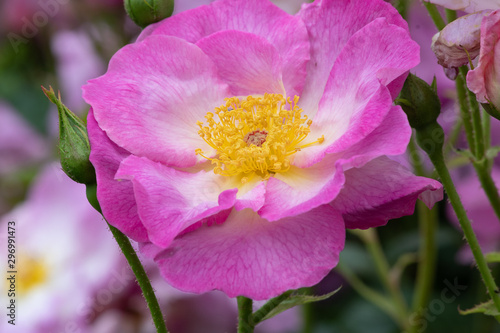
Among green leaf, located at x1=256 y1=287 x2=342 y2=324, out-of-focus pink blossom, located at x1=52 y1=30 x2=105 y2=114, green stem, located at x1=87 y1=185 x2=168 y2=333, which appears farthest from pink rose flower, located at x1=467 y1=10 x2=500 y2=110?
out-of-focus pink blossom, located at x1=52 y1=30 x2=105 y2=114

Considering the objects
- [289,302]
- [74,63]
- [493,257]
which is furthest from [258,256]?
[74,63]

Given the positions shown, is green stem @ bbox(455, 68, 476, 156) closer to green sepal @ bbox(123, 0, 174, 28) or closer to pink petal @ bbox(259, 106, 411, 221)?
pink petal @ bbox(259, 106, 411, 221)

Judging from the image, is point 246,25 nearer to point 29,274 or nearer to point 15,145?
point 29,274

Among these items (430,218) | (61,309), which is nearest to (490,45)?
(430,218)

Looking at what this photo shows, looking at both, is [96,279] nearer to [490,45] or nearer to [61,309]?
[61,309]

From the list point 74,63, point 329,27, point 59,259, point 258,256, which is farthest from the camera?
point 74,63

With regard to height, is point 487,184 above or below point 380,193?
below

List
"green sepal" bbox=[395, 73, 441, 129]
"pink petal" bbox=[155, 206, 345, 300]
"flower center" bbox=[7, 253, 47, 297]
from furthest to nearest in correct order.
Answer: "flower center" bbox=[7, 253, 47, 297], "green sepal" bbox=[395, 73, 441, 129], "pink petal" bbox=[155, 206, 345, 300]
